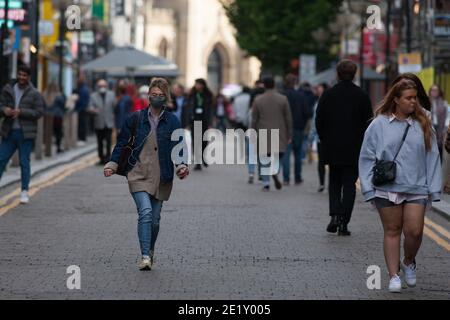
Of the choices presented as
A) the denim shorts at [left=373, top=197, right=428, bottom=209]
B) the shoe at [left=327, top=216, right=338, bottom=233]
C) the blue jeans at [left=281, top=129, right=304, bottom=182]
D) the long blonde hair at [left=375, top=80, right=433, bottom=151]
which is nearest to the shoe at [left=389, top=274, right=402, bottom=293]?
the denim shorts at [left=373, top=197, right=428, bottom=209]

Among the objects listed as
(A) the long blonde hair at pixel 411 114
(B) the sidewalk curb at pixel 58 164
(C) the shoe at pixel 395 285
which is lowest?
(C) the shoe at pixel 395 285

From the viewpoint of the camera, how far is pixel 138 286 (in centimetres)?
1070

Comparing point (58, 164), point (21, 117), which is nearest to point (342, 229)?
point (21, 117)

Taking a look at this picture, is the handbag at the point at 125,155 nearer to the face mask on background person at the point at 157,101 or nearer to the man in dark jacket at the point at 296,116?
the face mask on background person at the point at 157,101

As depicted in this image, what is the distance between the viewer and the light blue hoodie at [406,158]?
34.7ft

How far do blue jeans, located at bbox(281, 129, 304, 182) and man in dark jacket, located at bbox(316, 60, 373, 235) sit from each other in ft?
23.7

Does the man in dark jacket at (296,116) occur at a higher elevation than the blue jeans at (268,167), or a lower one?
higher

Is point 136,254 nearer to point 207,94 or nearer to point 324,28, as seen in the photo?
point 207,94

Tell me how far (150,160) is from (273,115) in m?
10.1

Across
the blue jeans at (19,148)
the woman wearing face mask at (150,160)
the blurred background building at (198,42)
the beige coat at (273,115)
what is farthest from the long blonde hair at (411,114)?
the blurred background building at (198,42)

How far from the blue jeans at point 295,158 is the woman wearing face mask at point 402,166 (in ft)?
38.6

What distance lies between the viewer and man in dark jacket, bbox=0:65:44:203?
18062 mm

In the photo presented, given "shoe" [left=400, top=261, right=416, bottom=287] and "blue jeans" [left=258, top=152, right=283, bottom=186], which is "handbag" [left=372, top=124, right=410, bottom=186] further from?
"blue jeans" [left=258, top=152, right=283, bottom=186]

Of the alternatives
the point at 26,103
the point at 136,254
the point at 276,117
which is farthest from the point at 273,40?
the point at 136,254
